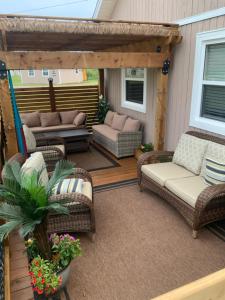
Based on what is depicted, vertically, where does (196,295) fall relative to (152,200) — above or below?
above

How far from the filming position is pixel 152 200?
3.60m

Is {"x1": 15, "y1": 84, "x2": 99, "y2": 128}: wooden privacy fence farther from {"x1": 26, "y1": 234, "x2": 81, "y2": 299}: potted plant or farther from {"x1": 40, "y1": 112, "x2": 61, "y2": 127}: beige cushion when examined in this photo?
{"x1": 26, "y1": 234, "x2": 81, "y2": 299}: potted plant

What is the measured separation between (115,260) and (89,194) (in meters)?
0.77

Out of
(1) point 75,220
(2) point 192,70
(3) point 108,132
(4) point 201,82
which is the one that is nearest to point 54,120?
(3) point 108,132

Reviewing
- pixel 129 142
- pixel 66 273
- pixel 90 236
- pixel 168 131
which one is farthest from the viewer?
pixel 129 142

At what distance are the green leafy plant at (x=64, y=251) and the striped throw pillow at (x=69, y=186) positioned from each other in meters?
0.71

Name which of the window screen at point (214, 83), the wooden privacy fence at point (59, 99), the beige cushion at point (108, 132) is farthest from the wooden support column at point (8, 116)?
the wooden privacy fence at point (59, 99)

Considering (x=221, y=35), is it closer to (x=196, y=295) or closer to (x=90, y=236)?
(x=90, y=236)

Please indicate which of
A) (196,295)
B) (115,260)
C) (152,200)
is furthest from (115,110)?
(196,295)

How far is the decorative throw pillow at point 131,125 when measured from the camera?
538 centimetres

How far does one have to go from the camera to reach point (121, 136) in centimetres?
517

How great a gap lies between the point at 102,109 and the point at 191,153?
4210 millimetres

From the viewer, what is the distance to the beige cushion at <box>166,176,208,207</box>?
9.02ft

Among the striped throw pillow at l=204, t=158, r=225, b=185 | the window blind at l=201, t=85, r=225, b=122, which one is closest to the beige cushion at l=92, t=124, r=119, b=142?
the window blind at l=201, t=85, r=225, b=122
